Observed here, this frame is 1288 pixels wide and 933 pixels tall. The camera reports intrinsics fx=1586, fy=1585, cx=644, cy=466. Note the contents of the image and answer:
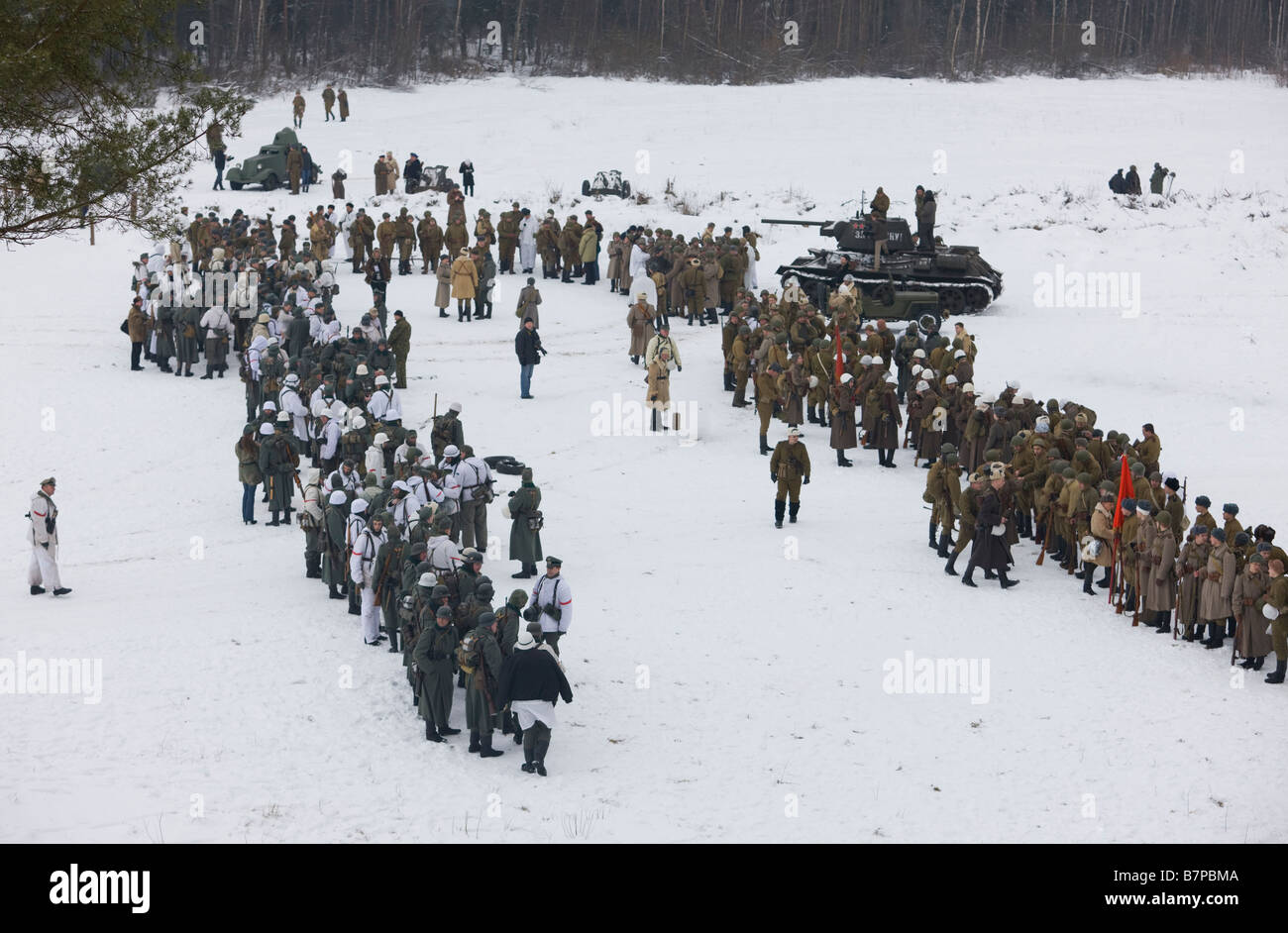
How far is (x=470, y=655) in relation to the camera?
1434cm

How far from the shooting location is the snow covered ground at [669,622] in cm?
1354

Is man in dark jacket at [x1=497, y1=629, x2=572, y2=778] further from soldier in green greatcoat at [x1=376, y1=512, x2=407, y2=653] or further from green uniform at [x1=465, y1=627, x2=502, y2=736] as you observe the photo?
soldier in green greatcoat at [x1=376, y1=512, x2=407, y2=653]

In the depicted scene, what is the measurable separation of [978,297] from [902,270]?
1705 millimetres

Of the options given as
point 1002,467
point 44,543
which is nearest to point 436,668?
point 44,543

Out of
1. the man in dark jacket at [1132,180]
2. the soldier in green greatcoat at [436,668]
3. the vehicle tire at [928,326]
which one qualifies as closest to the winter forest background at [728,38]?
the man in dark jacket at [1132,180]

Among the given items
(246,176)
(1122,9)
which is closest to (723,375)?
(246,176)

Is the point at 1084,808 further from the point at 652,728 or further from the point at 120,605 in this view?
the point at 120,605

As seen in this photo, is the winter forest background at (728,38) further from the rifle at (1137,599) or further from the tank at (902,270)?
the rifle at (1137,599)

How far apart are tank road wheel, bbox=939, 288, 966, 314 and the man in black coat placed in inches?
524

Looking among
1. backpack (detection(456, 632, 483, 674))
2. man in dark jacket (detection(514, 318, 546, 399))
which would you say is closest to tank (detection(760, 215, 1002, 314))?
man in dark jacket (detection(514, 318, 546, 399))

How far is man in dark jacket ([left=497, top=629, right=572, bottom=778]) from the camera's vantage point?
1397cm

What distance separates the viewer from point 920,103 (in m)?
53.2

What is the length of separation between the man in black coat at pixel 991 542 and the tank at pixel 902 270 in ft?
42.0

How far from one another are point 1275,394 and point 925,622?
42.5 ft
